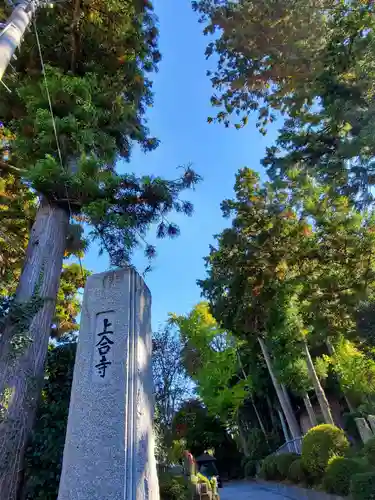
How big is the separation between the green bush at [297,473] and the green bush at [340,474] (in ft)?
6.60

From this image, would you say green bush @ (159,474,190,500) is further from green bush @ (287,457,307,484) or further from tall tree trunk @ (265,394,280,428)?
tall tree trunk @ (265,394,280,428)

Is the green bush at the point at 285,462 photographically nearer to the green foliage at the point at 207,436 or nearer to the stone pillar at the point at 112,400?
the stone pillar at the point at 112,400

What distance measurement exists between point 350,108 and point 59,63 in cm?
580

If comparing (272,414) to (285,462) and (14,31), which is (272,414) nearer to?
(285,462)

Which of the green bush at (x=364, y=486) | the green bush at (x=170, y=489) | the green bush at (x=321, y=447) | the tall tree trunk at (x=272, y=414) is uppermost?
the tall tree trunk at (x=272, y=414)

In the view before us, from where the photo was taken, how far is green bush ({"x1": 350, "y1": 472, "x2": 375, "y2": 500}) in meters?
4.69

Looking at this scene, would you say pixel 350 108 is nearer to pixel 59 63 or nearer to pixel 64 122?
pixel 64 122

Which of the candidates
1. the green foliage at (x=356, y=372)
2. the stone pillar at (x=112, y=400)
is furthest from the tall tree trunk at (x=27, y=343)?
the green foliage at (x=356, y=372)

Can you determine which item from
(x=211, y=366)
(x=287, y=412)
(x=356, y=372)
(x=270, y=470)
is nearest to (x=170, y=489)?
(x=270, y=470)

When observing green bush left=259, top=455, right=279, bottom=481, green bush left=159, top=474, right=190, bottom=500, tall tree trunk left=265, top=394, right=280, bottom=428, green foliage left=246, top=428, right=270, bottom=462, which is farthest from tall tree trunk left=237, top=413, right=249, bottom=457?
green bush left=159, top=474, right=190, bottom=500

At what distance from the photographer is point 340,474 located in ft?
19.4

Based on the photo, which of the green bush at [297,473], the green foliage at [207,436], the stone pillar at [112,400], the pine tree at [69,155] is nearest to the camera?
the stone pillar at [112,400]

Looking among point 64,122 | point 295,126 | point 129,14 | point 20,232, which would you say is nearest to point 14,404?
point 64,122

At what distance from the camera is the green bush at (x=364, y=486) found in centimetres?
469
